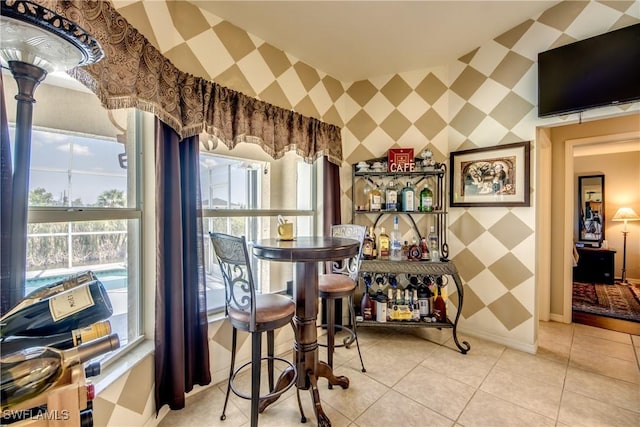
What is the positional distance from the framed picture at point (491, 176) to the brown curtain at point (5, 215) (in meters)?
3.01

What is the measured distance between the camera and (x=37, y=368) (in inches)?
23.7

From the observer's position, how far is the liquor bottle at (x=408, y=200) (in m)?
2.70

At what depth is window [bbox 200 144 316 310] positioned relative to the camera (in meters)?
2.15

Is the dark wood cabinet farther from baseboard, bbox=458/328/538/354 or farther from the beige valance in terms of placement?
the beige valance

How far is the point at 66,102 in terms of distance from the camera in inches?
52.1

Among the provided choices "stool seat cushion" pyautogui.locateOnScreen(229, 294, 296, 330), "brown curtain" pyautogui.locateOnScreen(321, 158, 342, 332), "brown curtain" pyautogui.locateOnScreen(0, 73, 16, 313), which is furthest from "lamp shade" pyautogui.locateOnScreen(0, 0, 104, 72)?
"brown curtain" pyautogui.locateOnScreen(321, 158, 342, 332)

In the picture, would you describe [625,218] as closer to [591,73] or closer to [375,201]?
[591,73]

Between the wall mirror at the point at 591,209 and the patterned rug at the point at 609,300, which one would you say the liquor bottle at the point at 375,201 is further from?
the wall mirror at the point at 591,209

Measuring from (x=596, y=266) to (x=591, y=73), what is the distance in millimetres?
4529

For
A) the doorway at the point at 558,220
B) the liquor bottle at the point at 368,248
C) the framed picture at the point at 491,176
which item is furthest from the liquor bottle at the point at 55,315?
the doorway at the point at 558,220

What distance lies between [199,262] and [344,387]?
132cm

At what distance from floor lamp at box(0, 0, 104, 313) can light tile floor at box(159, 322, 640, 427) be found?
1.32m

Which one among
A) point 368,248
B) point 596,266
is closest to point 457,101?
point 368,248

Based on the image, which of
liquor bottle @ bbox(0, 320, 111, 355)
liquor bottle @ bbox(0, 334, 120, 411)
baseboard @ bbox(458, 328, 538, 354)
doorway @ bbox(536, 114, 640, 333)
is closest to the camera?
liquor bottle @ bbox(0, 334, 120, 411)
